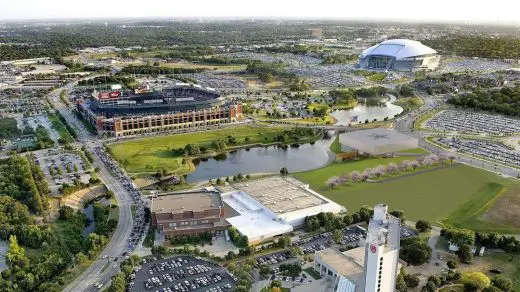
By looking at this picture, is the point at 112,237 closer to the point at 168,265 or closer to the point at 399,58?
the point at 168,265

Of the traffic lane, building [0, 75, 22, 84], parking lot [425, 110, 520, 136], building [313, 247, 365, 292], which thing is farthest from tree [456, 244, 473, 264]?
building [0, 75, 22, 84]

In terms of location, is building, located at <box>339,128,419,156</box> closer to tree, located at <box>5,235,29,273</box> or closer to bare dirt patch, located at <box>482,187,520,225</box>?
bare dirt patch, located at <box>482,187,520,225</box>

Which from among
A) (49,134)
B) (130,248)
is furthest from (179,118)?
(130,248)

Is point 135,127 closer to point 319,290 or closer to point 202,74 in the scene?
point 319,290

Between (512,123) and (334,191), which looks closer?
(334,191)

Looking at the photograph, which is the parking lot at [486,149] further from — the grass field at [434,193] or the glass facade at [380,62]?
the glass facade at [380,62]

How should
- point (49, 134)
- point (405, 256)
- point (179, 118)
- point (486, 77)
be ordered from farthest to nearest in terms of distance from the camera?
point (486, 77)
point (179, 118)
point (49, 134)
point (405, 256)

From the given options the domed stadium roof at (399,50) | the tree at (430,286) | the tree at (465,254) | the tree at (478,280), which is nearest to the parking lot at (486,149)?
the tree at (465,254)

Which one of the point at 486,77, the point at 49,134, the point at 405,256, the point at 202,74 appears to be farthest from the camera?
the point at 202,74
